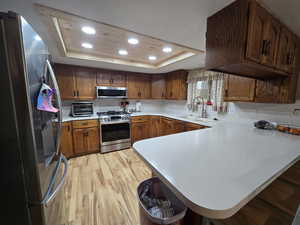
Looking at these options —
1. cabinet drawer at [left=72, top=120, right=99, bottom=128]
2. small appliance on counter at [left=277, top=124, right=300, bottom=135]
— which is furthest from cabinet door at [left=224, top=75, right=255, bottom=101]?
cabinet drawer at [left=72, top=120, right=99, bottom=128]

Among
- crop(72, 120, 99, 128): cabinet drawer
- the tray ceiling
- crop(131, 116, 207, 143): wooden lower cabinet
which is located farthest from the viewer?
crop(131, 116, 207, 143): wooden lower cabinet

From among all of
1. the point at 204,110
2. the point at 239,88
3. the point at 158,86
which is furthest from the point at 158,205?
the point at 158,86

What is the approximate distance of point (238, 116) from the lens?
2217 mm

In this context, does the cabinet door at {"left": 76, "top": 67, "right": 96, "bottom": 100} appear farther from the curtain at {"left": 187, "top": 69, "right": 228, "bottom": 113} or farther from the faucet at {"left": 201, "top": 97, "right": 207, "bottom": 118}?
the faucet at {"left": 201, "top": 97, "right": 207, "bottom": 118}

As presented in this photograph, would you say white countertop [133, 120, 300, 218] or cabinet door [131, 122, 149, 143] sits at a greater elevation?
white countertop [133, 120, 300, 218]

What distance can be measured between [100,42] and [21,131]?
5.32 feet

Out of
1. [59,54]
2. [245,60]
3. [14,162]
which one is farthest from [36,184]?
[59,54]

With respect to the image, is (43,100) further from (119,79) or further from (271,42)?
(119,79)

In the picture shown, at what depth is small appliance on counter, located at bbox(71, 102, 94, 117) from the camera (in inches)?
112

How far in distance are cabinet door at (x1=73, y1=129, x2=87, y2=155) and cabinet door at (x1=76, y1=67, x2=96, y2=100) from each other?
81 centimetres

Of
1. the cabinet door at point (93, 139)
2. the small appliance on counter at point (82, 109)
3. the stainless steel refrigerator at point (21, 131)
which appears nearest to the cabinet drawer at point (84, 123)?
the cabinet door at point (93, 139)

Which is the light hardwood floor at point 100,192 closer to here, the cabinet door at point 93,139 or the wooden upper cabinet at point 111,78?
the cabinet door at point 93,139

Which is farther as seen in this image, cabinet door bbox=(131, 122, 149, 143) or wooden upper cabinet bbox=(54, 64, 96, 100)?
cabinet door bbox=(131, 122, 149, 143)

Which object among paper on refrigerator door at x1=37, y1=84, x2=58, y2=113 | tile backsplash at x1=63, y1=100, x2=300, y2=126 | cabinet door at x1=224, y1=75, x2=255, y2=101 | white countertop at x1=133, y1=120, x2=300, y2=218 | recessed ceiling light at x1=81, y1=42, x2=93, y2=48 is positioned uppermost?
recessed ceiling light at x1=81, y1=42, x2=93, y2=48
